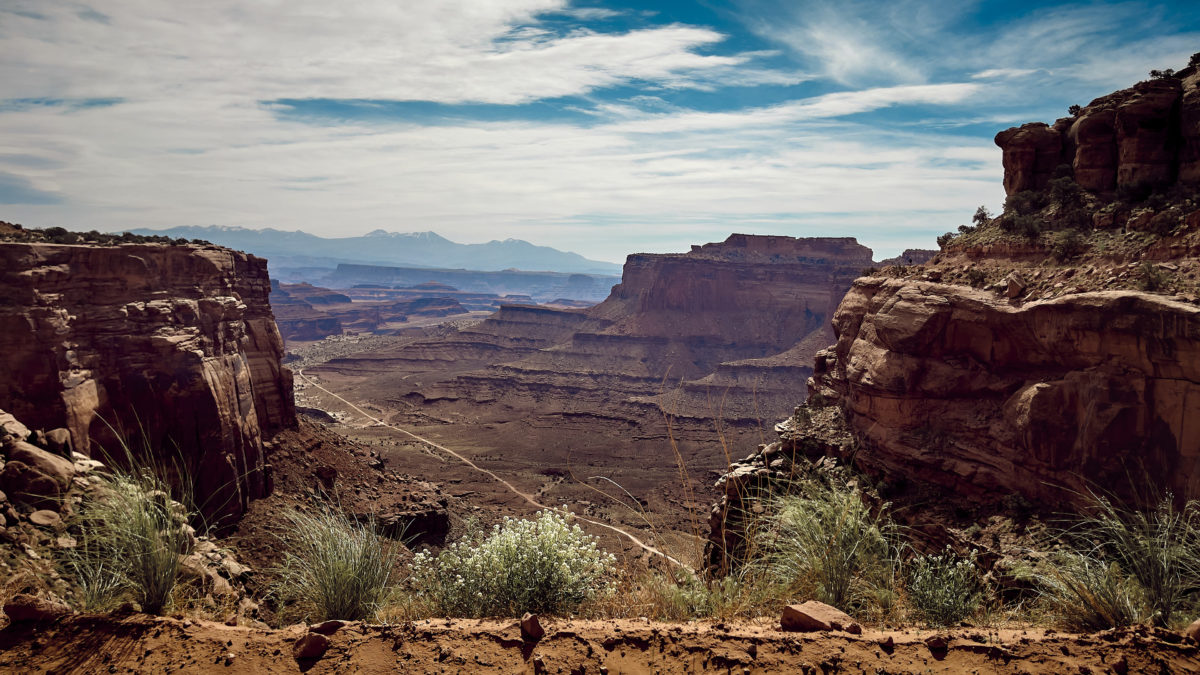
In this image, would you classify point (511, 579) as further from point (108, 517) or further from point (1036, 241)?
point (1036, 241)

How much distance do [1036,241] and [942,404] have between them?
16.7 ft

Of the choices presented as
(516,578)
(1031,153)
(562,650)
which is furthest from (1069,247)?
(562,650)

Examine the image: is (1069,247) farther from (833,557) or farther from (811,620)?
(811,620)

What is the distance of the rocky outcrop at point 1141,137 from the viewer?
50.8 ft

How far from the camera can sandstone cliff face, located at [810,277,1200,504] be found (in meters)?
12.0

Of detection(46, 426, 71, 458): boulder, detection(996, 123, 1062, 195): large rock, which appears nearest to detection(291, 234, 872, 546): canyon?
detection(996, 123, 1062, 195): large rock

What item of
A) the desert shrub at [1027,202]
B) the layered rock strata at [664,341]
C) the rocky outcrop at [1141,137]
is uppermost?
the rocky outcrop at [1141,137]

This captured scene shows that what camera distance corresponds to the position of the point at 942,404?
54.3ft

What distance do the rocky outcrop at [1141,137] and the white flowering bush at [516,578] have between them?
59.8 feet

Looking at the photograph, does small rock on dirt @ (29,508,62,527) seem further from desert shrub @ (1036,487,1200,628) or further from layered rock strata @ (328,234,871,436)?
layered rock strata @ (328,234,871,436)

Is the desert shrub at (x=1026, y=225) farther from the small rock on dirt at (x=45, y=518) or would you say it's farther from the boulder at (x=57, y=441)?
the boulder at (x=57, y=441)

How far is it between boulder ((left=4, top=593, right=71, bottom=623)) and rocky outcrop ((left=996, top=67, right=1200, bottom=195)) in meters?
22.2

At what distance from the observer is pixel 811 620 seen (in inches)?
205

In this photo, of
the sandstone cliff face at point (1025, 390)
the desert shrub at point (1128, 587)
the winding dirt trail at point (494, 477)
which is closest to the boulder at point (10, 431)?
the winding dirt trail at point (494, 477)
